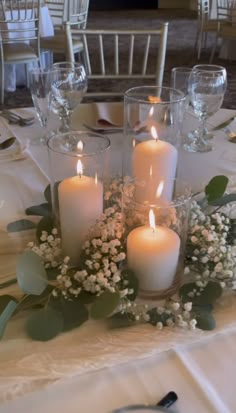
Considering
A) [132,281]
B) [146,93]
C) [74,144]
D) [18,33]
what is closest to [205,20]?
[18,33]

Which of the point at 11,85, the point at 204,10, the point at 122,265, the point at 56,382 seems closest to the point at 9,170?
the point at 122,265

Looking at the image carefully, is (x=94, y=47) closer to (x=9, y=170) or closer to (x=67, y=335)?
(x=9, y=170)

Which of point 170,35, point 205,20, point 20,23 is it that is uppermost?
point 20,23

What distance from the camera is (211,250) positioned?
2.28 ft

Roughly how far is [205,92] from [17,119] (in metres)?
0.54

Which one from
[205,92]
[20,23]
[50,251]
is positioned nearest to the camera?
[50,251]

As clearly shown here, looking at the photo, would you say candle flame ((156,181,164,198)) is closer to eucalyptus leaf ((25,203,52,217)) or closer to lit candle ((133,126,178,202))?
lit candle ((133,126,178,202))

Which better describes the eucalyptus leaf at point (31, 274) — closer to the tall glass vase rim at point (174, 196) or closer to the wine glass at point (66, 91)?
the tall glass vase rim at point (174, 196)

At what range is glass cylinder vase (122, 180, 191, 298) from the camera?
0.69 meters

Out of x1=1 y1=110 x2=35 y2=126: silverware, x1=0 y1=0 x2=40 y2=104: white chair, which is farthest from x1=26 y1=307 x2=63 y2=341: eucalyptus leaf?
x1=0 y1=0 x2=40 y2=104: white chair

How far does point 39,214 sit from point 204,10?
17.6 feet

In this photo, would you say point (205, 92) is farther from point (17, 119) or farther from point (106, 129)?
point (17, 119)

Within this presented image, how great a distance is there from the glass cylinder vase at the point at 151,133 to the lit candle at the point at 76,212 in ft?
0.56

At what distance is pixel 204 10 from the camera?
18.5 feet
